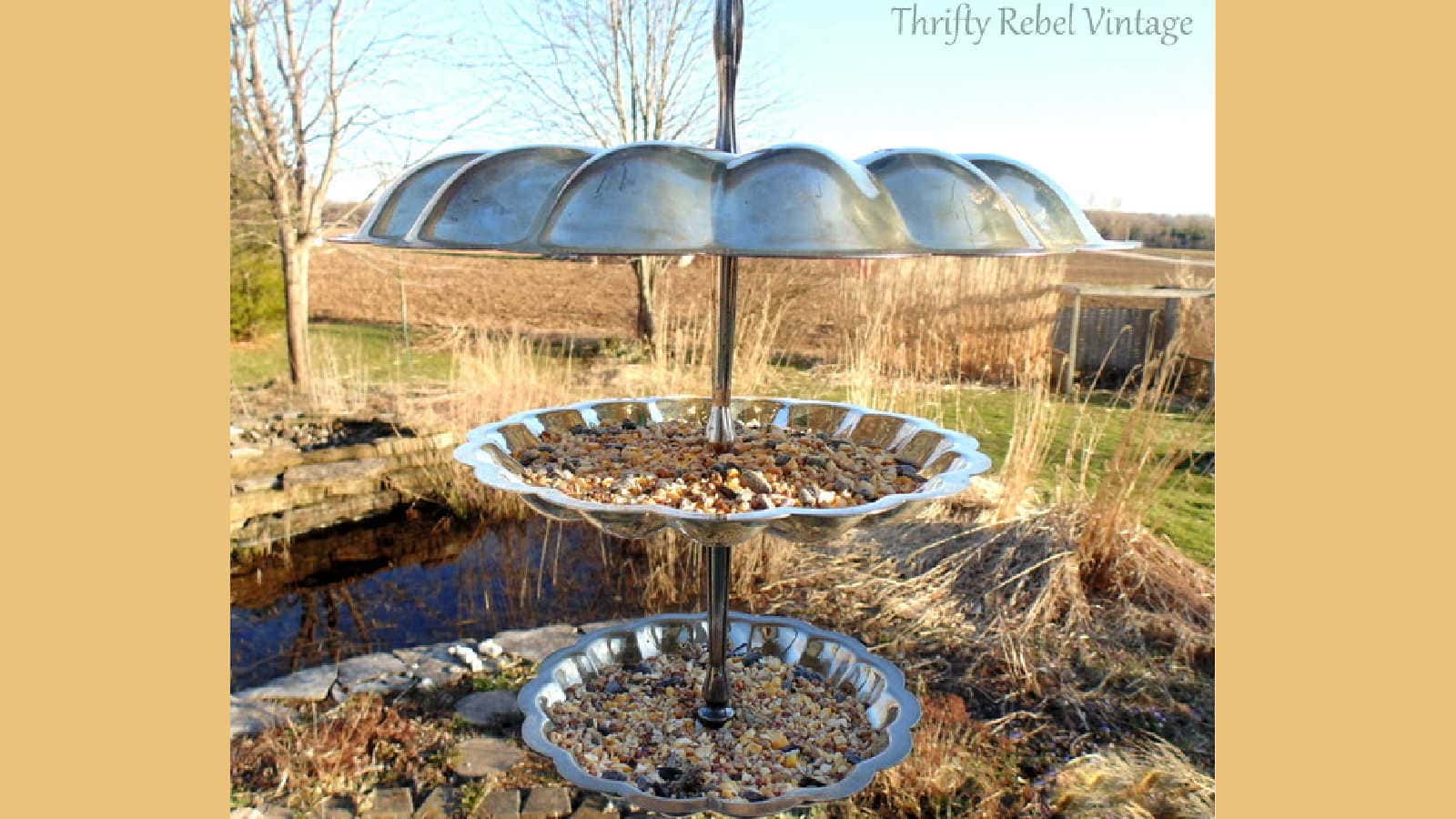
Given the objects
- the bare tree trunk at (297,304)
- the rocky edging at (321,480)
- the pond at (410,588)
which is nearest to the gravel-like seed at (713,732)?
the pond at (410,588)

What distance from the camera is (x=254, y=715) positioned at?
2.56 meters

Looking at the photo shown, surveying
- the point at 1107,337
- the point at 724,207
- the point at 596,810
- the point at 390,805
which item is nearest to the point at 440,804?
the point at 390,805

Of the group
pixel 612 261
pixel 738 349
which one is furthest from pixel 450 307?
pixel 738 349

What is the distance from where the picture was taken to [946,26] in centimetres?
327

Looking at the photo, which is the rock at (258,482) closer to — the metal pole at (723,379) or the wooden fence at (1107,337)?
the metal pole at (723,379)

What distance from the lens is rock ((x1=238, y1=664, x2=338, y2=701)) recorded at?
2.66 m

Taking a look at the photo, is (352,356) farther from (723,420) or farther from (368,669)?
(723,420)

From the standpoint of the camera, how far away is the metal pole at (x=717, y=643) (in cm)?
207

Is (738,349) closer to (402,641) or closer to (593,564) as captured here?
(593,564)

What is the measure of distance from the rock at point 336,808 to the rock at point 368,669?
1.79 feet

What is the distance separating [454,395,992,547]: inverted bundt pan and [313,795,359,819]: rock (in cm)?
96

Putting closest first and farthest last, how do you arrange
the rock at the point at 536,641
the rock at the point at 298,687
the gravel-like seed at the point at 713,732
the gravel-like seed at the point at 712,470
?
1. the gravel-like seed at the point at 712,470
2. the gravel-like seed at the point at 713,732
3. the rock at the point at 298,687
4. the rock at the point at 536,641

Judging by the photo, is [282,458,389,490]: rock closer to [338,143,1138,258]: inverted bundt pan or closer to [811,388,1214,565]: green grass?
[811,388,1214,565]: green grass

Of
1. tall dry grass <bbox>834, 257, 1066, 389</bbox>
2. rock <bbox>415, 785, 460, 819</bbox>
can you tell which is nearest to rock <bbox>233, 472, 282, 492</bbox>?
rock <bbox>415, 785, 460, 819</bbox>
